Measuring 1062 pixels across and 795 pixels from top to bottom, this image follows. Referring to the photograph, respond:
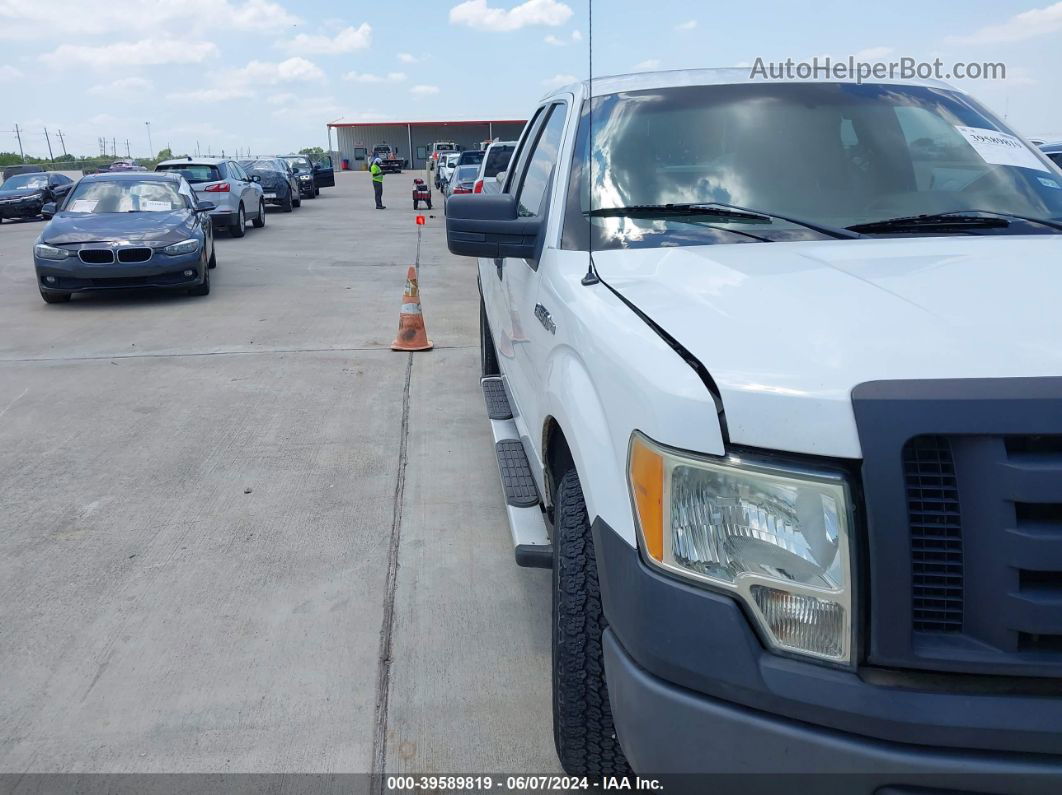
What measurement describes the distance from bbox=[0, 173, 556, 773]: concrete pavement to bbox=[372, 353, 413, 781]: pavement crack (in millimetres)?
12

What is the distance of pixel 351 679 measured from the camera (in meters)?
3.23

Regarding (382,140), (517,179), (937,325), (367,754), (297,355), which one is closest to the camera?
(937,325)

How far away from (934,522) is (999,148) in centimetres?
226

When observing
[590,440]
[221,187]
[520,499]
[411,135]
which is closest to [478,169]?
[221,187]

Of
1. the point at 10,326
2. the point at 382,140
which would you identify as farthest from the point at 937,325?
the point at 382,140

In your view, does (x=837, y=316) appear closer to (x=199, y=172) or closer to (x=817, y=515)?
(x=817, y=515)

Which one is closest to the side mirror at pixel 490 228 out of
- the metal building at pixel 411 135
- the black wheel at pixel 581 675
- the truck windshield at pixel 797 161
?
the truck windshield at pixel 797 161

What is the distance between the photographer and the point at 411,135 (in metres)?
81.3

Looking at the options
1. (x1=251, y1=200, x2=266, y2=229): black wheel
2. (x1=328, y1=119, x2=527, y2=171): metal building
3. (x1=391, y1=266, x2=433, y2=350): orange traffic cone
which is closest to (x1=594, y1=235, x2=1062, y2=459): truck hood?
(x1=391, y1=266, x2=433, y2=350): orange traffic cone

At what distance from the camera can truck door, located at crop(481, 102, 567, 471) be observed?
130 inches

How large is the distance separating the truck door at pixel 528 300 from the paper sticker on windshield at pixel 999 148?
153 cm

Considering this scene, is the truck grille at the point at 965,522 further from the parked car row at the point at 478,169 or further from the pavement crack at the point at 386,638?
the parked car row at the point at 478,169

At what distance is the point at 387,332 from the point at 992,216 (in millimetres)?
6803

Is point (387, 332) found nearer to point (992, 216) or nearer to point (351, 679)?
point (351, 679)
